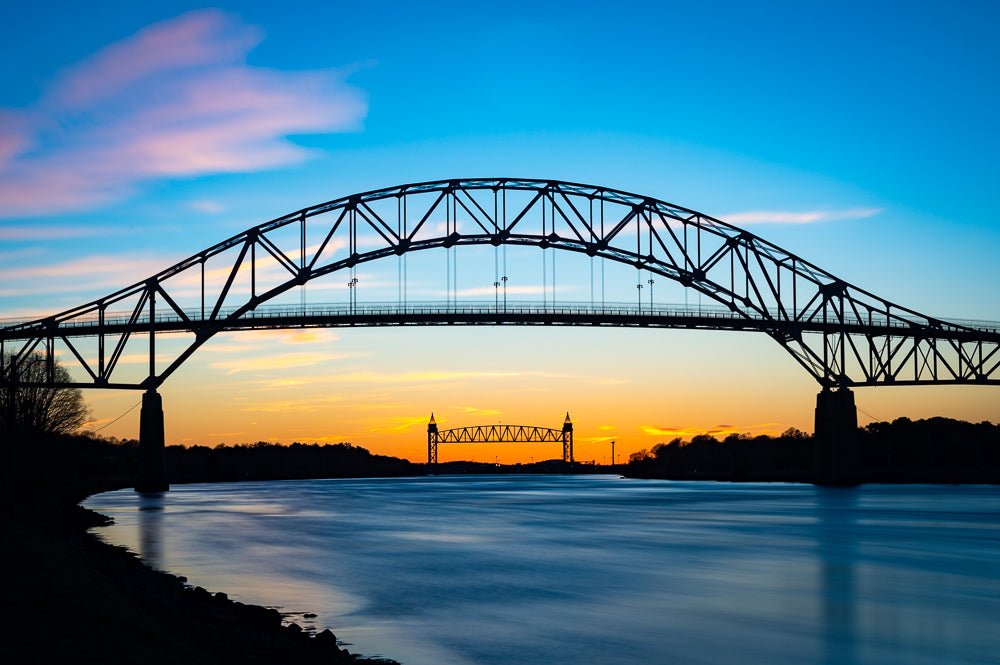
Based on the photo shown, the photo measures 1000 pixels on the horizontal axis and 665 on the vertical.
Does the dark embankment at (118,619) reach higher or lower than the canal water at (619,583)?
higher

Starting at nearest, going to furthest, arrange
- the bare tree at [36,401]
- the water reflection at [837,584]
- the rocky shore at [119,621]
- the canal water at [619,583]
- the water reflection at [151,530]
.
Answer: the rocky shore at [119,621]
the water reflection at [837,584]
the canal water at [619,583]
the water reflection at [151,530]
the bare tree at [36,401]

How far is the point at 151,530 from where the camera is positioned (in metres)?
45.3

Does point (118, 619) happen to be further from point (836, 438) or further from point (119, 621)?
point (836, 438)

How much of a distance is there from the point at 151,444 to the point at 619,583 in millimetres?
56288

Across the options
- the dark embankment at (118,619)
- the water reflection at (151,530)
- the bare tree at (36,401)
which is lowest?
the water reflection at (151,530)

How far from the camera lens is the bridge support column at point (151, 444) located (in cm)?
7619

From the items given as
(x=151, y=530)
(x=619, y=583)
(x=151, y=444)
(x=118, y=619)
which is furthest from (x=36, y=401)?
(x=118, y=619)

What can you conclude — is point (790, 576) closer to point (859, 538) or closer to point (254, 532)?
point (859, 538)

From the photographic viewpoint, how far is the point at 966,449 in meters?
155

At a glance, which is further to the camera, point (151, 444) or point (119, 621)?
point (151, 444)

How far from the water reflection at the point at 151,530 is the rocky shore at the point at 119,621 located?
9.62 metres

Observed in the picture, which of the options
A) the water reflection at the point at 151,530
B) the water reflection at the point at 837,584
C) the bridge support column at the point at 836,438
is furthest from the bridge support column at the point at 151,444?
the bridge support column at the point at 836,438

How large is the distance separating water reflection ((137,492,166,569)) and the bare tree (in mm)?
8223

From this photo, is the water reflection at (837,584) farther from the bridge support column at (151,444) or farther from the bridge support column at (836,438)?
the bridge support column at (151,444)
